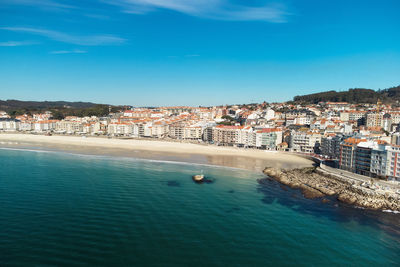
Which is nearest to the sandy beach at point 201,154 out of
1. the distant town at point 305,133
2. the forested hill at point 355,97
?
the distant town at point 305,133

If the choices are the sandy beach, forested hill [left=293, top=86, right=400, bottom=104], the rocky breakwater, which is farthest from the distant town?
forested hill [left=293, top=86, right=400, bottom=104]

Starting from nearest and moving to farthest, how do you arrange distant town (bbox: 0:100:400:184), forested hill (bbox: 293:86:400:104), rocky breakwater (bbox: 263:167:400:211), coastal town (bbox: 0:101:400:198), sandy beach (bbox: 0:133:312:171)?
1. rocky breakwater (bbox: 263:167:400:211)
2. coastal town (bbox: 0:101:400:198)
3. distant town (bbox: 0:100:400:184)
4. sandy beach (bbox: 0:133:312:171)
5. forested hill (bbox: 293:86:400:104)

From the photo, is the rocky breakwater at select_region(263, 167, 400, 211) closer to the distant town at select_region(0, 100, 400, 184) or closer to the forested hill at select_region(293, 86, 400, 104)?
the distant town at select_region(0, 100, 400, 184)

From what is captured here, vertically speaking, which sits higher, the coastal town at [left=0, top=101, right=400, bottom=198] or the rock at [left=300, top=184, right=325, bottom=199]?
the coastal town at [left=0, top=101, right=400, bottom=198]

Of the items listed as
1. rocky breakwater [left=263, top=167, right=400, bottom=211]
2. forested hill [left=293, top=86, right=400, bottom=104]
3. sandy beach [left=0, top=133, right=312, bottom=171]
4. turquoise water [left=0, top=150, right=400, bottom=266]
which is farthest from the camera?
forested hill [left=293, top=86, right=400, bottom=104]

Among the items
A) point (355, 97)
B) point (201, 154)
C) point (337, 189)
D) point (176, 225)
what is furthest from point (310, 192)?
point (355, 97)

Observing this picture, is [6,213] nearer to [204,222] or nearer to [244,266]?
[204,222]
